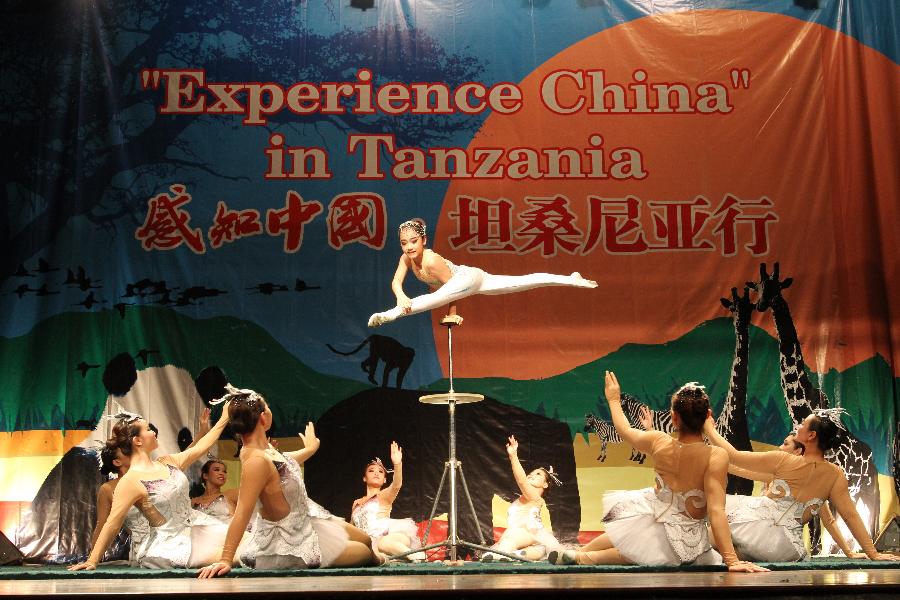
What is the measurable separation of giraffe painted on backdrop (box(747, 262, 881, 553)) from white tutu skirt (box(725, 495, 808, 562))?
3.42 feet

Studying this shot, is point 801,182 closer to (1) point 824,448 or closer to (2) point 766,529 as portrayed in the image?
(1) point 824,448

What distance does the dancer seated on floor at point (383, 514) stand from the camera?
5.70m

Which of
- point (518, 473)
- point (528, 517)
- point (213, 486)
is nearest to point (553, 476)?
point (518, 473)

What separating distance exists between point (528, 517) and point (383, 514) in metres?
0.92

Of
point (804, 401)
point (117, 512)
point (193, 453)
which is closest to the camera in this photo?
point (117, 512)

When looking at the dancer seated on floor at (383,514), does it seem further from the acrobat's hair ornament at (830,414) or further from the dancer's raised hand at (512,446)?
the acrobat's hair ornament at (830,414)

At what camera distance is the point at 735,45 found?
6.80 m

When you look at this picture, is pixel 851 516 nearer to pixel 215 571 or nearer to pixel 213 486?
pixel 215 571

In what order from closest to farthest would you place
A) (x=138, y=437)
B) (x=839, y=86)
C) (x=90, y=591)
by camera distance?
(x=90, y=591) → (x=138, y=437) → (x=839, y=86)

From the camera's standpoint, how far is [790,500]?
5168 mm

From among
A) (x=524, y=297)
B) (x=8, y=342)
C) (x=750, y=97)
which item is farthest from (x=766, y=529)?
(x=8, y=342)

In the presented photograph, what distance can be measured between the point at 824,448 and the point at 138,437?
3.72 metres

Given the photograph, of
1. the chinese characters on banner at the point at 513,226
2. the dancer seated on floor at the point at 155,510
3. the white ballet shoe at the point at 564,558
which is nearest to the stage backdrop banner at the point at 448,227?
the chinese characters on banner at the point at 513,226

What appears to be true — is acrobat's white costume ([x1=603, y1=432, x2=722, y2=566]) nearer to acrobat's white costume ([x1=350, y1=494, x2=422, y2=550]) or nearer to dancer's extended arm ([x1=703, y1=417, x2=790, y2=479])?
dancer's extended arm ([x1=703, y1=417, x2=790, y2=479])
